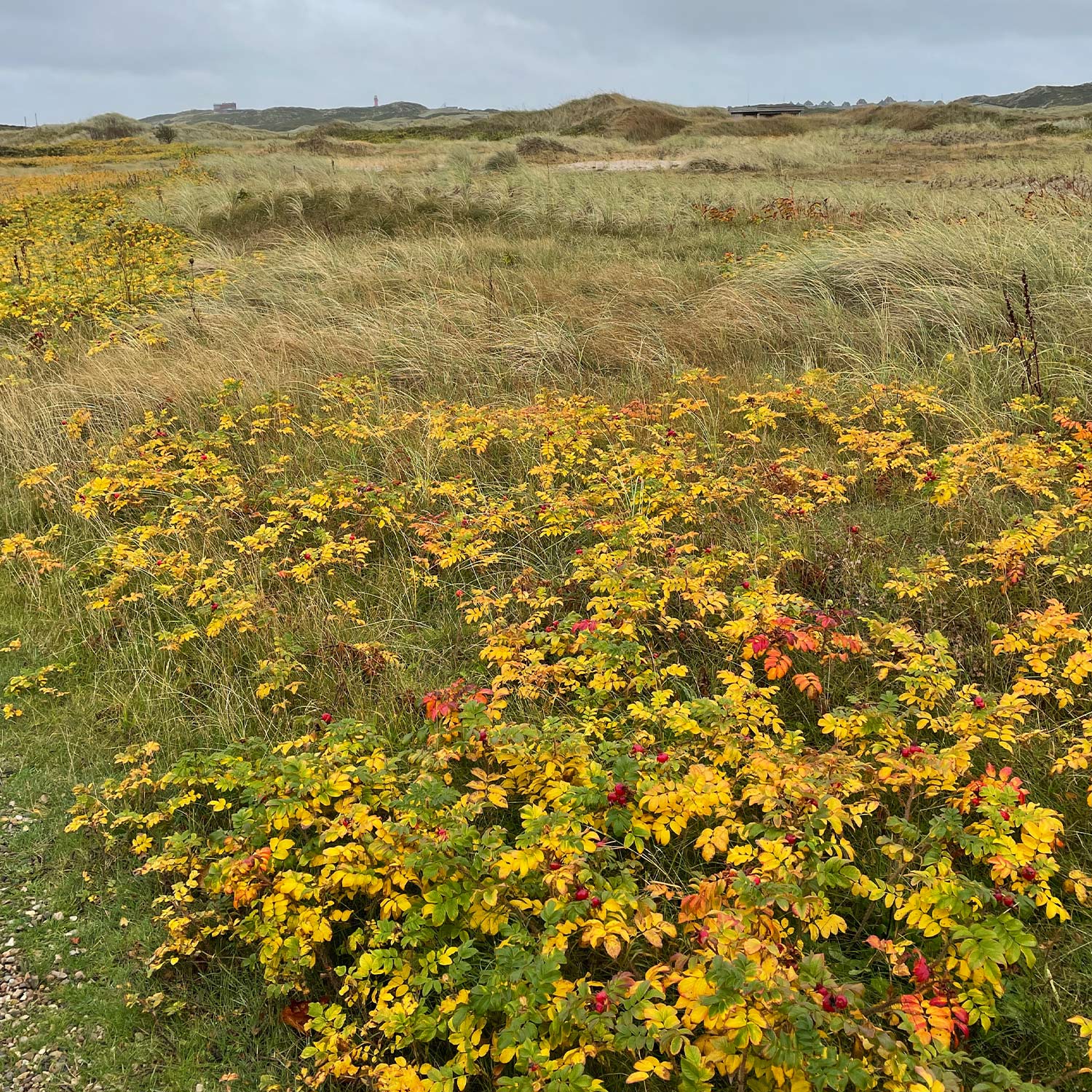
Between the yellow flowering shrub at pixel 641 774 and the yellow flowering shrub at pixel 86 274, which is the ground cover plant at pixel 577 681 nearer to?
the yellow flowering shrub at pixel 641 774

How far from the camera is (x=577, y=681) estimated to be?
2992 millimetres

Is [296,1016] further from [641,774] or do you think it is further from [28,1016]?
[641,774]

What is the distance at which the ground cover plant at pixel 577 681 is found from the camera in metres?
1.87

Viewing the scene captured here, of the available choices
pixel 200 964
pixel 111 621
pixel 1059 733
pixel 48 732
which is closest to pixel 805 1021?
pixel 1059 733

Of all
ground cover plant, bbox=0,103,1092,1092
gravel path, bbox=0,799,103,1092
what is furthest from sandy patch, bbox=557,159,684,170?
gravel path, bbox=0,799,103,1092

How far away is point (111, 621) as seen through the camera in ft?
12.7

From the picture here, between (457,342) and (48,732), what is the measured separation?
432cm

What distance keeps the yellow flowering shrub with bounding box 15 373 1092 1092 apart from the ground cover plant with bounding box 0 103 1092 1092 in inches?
0.7

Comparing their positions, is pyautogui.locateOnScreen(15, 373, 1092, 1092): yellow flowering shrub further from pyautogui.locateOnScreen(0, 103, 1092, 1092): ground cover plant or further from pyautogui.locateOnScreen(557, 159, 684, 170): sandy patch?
pyautogui.locateOnScreen(557, 159, 684, 170): sandy patch

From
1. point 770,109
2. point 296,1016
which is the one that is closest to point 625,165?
point 296,1016

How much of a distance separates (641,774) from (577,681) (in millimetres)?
725

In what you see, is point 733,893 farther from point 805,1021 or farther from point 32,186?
point 32,186

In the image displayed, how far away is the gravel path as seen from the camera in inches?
78.2

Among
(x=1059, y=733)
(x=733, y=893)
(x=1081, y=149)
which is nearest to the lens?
(x=733, y=893)
